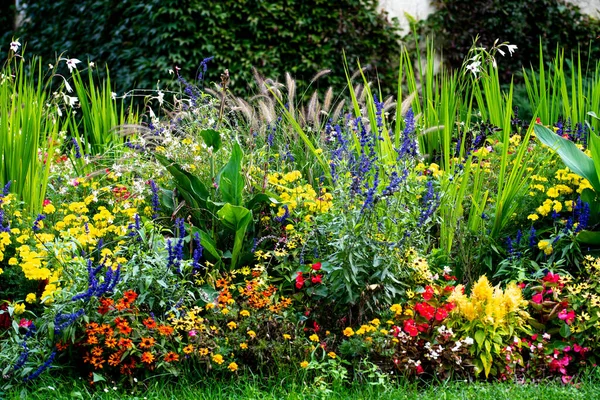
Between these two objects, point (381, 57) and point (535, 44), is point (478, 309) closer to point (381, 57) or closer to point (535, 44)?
point (381, 57)

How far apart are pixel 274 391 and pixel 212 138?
5.15 ft

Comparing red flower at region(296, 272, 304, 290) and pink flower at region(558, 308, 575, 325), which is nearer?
pink flower at region(558, 308, 575, 325)

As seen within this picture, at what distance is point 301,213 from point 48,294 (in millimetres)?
1374

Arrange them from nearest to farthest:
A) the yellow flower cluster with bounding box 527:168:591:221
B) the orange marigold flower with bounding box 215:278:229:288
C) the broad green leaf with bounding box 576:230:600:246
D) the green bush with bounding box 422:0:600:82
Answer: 1. the orange marigold flower with bounding box 215:278:229:288
2. the broad green leaf with bounding box 576:230:600:246
3. the yellow flower cluster with bounding box 527:168:591:221
4. the green bush with bounding box 422:0:600:82

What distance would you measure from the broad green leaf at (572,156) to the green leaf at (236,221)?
174 centimetres

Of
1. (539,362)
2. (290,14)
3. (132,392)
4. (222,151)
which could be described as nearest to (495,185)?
(539,362)

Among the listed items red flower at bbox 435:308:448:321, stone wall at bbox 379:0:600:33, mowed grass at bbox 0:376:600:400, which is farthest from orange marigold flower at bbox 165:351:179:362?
stone wall at bbox 379:0:600:33

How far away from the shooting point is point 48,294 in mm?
3305

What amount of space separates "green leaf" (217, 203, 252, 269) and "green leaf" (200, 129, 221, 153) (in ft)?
1.69

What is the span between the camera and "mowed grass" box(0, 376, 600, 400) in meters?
3.06

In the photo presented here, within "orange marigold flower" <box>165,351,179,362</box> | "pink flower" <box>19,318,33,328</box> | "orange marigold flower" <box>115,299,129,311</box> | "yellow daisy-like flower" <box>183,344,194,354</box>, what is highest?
"orange marigold flower" <box>115,299,129,311</box>

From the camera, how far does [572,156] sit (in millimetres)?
4086

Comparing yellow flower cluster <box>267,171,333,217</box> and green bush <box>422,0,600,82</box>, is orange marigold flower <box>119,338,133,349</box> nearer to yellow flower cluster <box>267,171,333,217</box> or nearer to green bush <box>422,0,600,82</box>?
yellow flower cluster <box>267,171,333,217</box>

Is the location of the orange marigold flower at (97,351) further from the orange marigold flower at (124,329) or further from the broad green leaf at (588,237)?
the broad green leaf at (588,237)
